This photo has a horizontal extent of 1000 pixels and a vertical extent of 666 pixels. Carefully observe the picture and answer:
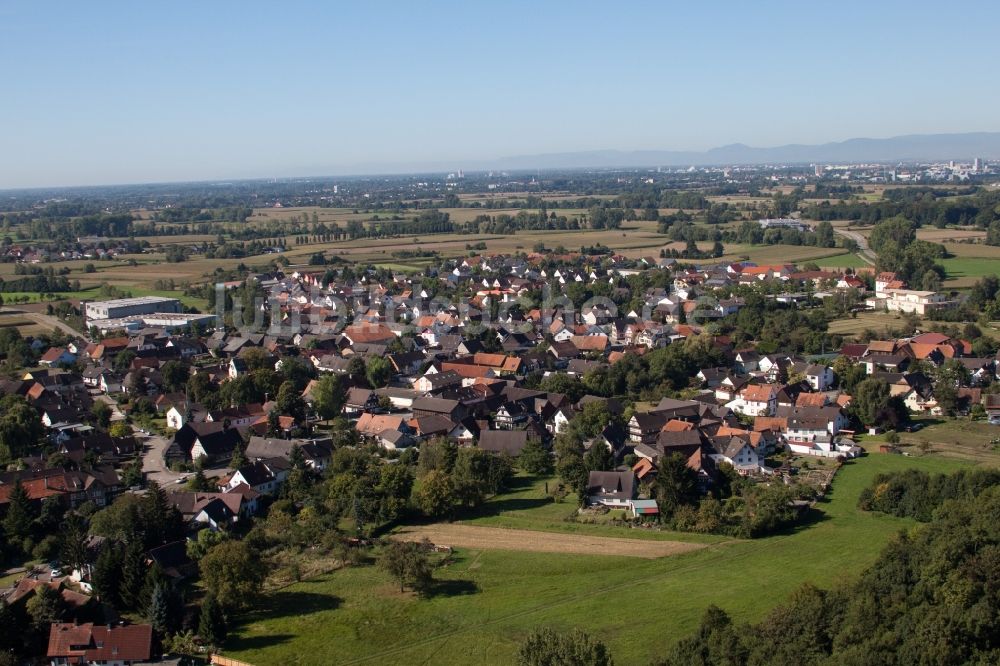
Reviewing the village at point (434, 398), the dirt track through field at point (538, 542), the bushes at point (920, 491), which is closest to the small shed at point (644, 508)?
the village at point (434, 398)

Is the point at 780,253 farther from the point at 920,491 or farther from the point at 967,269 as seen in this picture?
the point at 920,491

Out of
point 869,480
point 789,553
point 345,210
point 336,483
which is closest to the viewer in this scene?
point 789,553

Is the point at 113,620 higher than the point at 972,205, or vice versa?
the point at 972,205

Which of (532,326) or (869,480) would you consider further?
(532,326)

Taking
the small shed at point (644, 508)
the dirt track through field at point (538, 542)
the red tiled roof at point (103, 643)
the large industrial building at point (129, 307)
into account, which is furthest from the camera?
the large industrial building at point (129, 307)

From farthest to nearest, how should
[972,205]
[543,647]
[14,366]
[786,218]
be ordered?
[786,218], [972,205], [14,366], [543,647]

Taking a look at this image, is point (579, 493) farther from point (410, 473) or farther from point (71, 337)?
point (71, 337)

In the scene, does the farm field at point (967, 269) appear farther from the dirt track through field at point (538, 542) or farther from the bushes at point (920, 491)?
the dirt track through field at point (538, 542)

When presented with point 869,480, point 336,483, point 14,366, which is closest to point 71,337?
point 14,366
